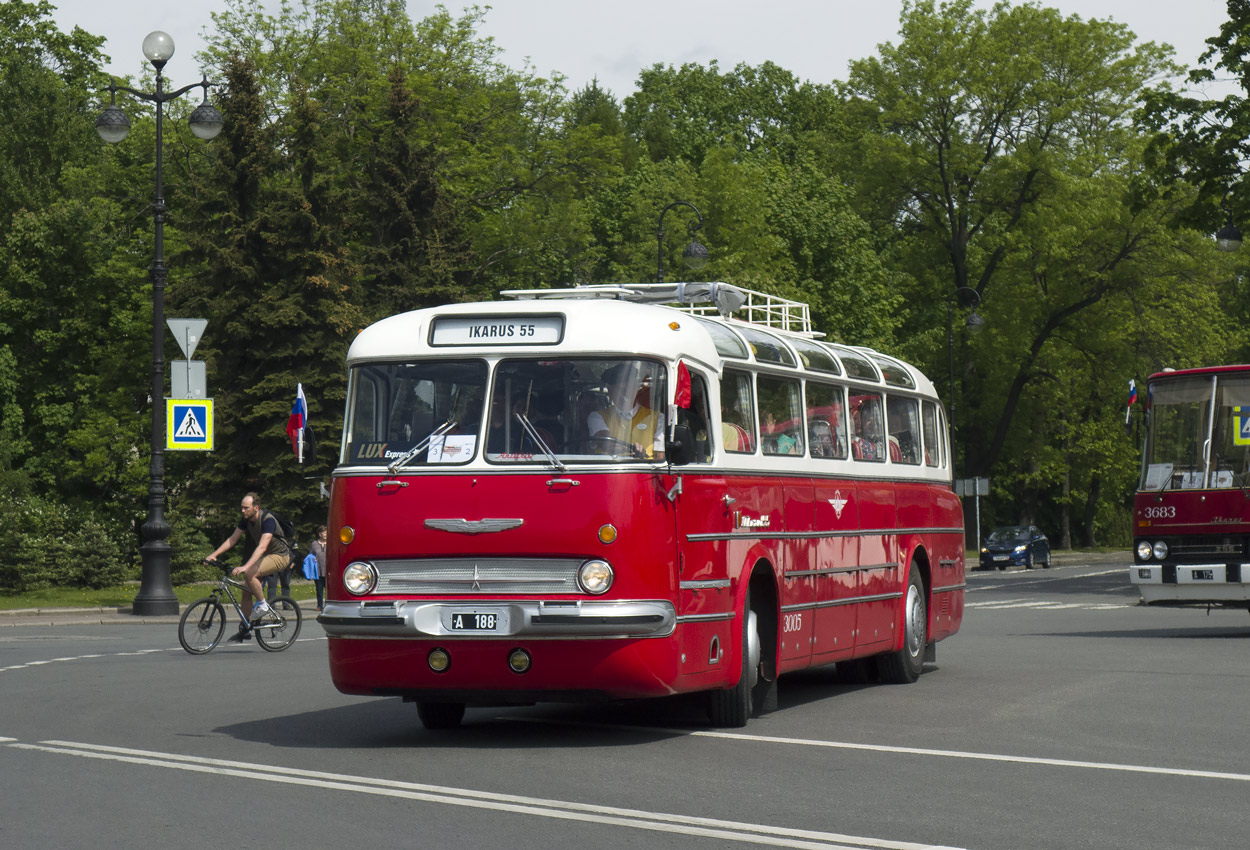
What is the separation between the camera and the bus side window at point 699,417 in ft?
39.8

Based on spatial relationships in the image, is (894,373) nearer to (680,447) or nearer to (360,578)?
(680,447)

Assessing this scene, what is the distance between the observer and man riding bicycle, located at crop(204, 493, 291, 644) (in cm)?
2123

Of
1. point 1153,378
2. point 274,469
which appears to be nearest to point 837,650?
→ point 1153,378

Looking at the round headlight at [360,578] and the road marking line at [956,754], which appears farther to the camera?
the round headlight at [360,578]

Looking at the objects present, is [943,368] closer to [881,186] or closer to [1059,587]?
[881,186]

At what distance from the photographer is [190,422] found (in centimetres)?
3064

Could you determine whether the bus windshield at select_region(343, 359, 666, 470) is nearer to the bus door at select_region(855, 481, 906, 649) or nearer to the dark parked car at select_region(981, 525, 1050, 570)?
the bus door at select_region(855, 481, 906, 649)

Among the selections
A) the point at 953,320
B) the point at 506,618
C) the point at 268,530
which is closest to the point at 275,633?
the point at 268,530

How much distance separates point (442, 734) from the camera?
40.1 ft

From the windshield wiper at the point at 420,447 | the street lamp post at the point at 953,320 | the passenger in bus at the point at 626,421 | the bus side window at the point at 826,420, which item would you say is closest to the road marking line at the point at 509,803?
the windshield wiper at the point at 420,447

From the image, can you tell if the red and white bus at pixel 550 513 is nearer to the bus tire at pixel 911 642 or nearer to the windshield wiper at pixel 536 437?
the windshield wiper at pixel 536 437

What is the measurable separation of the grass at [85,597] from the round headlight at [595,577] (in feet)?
69.0

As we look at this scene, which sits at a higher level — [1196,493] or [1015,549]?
[1196,493]

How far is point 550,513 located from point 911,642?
21.7 ft
